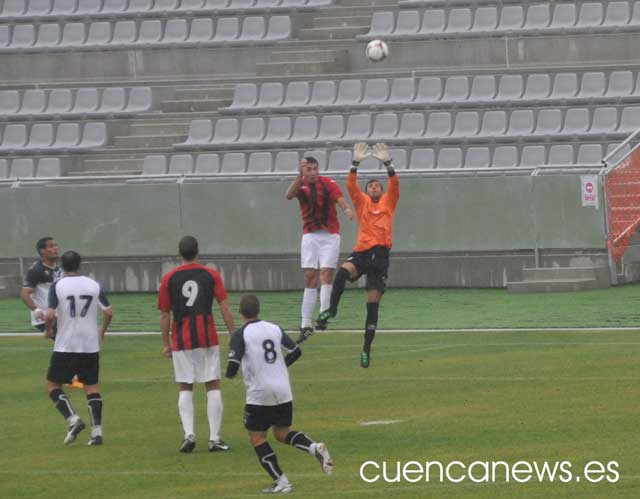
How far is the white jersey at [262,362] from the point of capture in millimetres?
11117

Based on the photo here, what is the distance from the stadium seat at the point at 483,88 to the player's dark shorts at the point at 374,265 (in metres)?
14.5

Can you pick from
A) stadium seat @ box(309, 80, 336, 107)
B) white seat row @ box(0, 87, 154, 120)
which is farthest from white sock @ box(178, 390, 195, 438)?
white seat row @ box(0, 87, 154, 120)

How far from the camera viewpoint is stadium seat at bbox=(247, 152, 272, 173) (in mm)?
31156

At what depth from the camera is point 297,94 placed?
33.5 metres

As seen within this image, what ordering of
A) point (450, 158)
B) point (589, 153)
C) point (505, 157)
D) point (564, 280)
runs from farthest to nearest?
point (450, 158)
point (505, 157)
point (589, 153)
point (564, 280)

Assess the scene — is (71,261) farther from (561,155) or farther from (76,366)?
(561,155)

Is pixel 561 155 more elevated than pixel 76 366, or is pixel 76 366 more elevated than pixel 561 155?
pixel 561 155

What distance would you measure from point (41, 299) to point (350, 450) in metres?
6.70

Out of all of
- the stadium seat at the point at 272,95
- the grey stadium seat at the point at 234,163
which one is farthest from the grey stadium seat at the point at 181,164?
the stadium seat at the point at 272,95

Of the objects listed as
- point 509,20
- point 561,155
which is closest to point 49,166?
point 509,20

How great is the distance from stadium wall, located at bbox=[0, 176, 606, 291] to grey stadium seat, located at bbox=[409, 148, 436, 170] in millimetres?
3081

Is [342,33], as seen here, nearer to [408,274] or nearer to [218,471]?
[408,274]

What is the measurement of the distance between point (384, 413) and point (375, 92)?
1914 centimetres

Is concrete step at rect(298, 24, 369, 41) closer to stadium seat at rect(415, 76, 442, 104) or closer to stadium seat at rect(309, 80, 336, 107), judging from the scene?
stadium seat at rect(309, 80, 336, 107)
